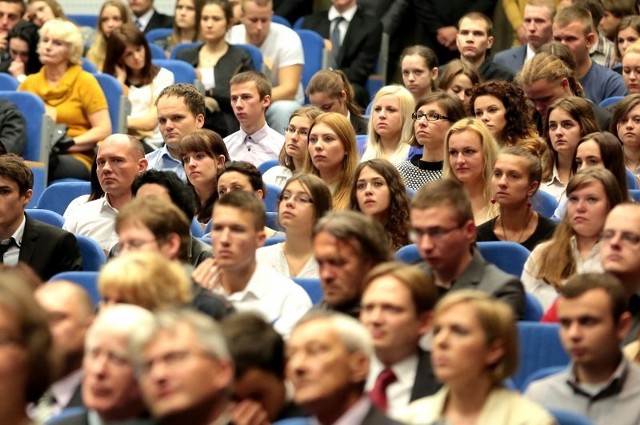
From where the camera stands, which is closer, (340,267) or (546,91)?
(340,267)

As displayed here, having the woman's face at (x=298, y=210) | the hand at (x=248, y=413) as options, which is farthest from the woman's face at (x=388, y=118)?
the hand at (x=248, y=413)

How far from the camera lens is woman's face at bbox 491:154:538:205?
5539 mm

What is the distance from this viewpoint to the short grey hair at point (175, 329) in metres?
3.13

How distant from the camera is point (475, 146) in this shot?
593cm

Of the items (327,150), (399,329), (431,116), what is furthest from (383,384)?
(431,116)

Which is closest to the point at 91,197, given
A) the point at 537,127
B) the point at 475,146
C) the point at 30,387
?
the point at 475,146

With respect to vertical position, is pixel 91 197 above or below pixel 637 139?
below

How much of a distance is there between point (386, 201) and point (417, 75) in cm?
237

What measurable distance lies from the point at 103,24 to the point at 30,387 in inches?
241

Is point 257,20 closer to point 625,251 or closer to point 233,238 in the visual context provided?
point 233,238

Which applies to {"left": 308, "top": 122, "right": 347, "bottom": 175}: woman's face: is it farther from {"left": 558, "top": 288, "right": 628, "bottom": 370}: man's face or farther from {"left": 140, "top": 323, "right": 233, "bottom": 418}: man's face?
{"left": 140, "top": 323, "right": 233, "bottom": 418}: man's face

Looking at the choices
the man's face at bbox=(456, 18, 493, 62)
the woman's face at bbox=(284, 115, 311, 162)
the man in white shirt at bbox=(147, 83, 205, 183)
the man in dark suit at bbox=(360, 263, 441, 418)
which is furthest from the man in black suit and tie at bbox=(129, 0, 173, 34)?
the man in dark suit at bbox=(360, 263, 441, 418)

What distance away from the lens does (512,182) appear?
5.57 metres

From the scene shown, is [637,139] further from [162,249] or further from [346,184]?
[162,249]
